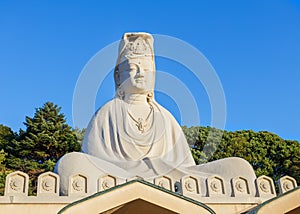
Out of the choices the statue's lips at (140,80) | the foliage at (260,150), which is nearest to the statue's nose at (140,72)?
the statue's lips at (140,80)

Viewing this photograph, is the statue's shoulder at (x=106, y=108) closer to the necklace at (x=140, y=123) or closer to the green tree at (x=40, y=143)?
the necklace at (x=140, y=123)

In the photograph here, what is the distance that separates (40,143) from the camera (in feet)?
65.6

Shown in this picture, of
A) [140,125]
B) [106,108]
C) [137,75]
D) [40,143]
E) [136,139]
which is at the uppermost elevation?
[40,143]

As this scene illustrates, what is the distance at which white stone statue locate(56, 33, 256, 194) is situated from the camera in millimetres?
7168

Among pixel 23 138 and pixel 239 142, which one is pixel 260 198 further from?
pixel 23 138

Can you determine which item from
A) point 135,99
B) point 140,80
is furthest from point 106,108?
point 140,80

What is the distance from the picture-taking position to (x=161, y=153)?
906 cm

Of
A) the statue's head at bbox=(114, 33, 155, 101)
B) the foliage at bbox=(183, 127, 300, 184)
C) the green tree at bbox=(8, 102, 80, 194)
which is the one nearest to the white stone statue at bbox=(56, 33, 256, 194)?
the statue's head at bbox=(114, 33, 155, 101)

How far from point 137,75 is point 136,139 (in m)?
1.92

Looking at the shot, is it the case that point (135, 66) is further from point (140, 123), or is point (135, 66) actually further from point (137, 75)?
point (140, 123)

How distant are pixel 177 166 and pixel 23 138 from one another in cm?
1447

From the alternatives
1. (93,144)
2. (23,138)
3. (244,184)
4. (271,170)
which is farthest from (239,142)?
(244,184)

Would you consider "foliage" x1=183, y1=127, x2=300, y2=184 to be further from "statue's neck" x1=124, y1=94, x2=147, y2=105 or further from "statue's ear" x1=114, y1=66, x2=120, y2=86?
"statue's neck" x1=124, y1=94, x2=147, y2=105

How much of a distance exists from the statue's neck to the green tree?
32.5 feet
